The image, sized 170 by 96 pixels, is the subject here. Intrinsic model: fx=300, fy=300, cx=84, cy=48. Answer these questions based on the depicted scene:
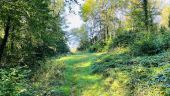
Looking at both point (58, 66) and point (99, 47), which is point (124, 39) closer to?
point (58, 66)

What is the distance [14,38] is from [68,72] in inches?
244

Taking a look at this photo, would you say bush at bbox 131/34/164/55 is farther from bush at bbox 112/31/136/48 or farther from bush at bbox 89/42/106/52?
bush at bbox 89/42/106/52

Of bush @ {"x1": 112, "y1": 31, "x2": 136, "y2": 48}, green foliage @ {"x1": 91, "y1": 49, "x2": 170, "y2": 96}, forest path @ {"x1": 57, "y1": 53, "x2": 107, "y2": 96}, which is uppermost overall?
bush @ {"x1": 112, "y1": 31, "x2": 136, "y2": 48}

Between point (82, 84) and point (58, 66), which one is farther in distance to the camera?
point (58, 66)

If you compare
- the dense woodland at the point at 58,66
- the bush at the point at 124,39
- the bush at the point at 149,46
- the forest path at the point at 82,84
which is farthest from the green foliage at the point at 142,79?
the bush at the point at 124,39

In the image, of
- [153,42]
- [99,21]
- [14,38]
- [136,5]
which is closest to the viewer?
[14,38]

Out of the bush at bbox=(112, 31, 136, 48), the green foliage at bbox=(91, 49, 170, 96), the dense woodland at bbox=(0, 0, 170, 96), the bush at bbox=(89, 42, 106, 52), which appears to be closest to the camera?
the dense woodland at bbox=(0, 0, 170, 96)

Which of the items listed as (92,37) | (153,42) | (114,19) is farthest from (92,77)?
(92,37)

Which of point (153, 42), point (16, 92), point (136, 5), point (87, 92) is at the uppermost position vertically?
point (136, 5)

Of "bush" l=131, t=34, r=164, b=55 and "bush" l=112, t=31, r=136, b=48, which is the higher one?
"bush" l=112, t=31, r=136, b=48

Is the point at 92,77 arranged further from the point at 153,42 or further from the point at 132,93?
the point at 132,93

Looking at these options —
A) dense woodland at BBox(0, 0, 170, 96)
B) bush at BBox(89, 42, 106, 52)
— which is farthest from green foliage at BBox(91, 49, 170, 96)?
bush at BBox(89, 42, 106, 52)

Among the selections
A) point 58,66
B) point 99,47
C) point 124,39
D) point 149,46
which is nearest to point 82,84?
point 149,46

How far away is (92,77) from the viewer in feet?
67.4
